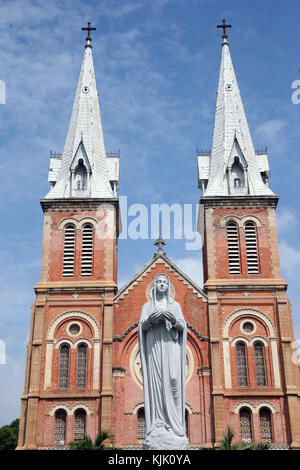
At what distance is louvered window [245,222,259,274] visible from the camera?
3300cm

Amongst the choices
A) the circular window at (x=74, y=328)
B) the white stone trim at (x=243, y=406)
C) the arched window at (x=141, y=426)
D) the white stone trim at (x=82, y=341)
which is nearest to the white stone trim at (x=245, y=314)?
the white stone trim at (x=243, y=406)

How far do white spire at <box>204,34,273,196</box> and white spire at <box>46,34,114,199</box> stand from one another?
22.9 ft

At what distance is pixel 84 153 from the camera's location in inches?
1463

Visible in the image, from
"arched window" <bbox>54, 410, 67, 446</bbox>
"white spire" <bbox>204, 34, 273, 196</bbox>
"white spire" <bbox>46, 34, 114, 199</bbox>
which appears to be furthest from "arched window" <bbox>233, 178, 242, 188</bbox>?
"arched window" <bbox>54, 410, 67, 446</bbox>

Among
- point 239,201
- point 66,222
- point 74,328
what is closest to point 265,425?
point 74,328

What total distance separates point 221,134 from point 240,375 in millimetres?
16075

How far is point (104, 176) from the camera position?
3716cm

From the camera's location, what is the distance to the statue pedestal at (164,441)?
33.2 ft

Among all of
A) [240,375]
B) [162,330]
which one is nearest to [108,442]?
[240,375]

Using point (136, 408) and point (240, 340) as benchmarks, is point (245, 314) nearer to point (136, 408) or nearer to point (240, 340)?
point (240, 340)

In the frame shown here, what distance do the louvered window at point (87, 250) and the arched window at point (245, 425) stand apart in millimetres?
11206

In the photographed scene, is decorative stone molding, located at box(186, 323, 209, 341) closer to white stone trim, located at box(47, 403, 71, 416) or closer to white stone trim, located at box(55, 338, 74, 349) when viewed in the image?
white stone trim, located at box(55, 338, 74, 349)

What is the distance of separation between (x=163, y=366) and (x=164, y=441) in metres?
1.33
